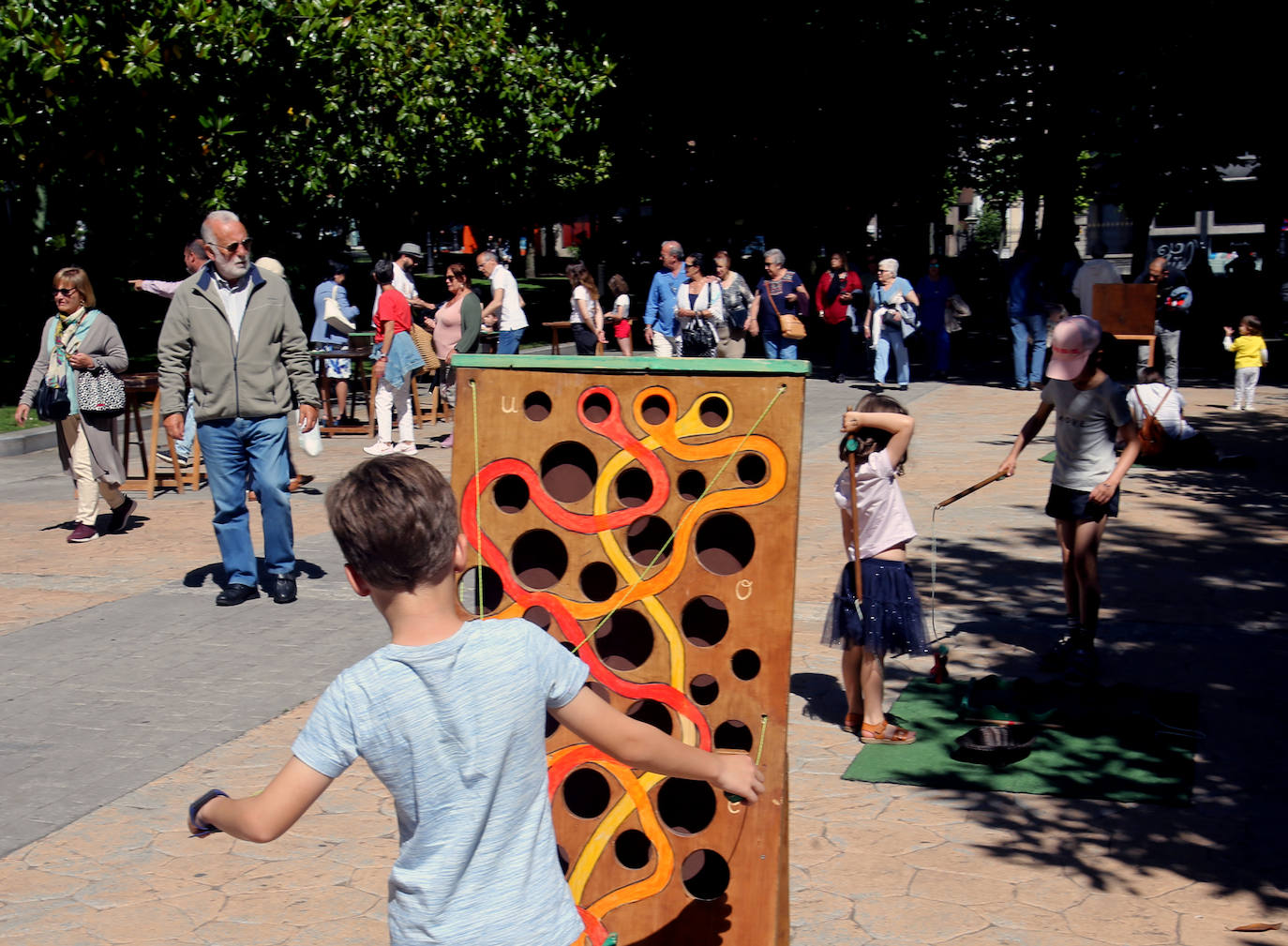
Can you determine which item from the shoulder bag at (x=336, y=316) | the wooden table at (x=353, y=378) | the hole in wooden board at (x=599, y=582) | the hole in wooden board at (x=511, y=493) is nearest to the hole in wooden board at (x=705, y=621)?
the hole in wooden board at (x=599, y=582)

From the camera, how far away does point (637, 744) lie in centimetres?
235

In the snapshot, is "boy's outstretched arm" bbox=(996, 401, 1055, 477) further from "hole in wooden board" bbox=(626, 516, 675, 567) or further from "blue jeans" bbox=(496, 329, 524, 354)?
"blue jeans" bbox=(496, 329, 524, 354)

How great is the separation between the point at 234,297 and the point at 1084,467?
4633mm

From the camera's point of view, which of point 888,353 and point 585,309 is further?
point 888,353

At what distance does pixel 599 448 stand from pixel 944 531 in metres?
6.39

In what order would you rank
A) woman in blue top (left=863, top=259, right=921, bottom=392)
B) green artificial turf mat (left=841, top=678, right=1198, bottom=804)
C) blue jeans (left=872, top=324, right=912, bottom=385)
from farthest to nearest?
1. blue jeans (left=872, top=324, right=912, bottom=385)
2. woman in blue top (left=863, top=259, right=921, bottom=392)
3. green artificial turf mat (left=841, top=678, right=1198, bottom=804)

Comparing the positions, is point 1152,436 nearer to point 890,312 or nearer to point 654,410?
point 890,312

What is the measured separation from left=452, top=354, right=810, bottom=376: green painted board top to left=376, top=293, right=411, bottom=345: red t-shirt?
393 inches

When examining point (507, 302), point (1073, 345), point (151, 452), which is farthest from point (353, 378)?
point (1073, 345)

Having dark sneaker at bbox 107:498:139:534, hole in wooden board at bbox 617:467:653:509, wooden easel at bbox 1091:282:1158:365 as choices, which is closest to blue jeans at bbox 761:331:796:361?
wooden easel at bbox 1091:282:1158:365

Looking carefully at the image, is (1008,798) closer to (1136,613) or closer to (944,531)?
(1136,613)

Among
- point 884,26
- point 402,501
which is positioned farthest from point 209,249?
point 884,26

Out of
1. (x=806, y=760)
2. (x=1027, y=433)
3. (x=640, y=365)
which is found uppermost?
(x=640, y=365)

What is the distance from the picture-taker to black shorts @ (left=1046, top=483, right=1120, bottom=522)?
6.29m
